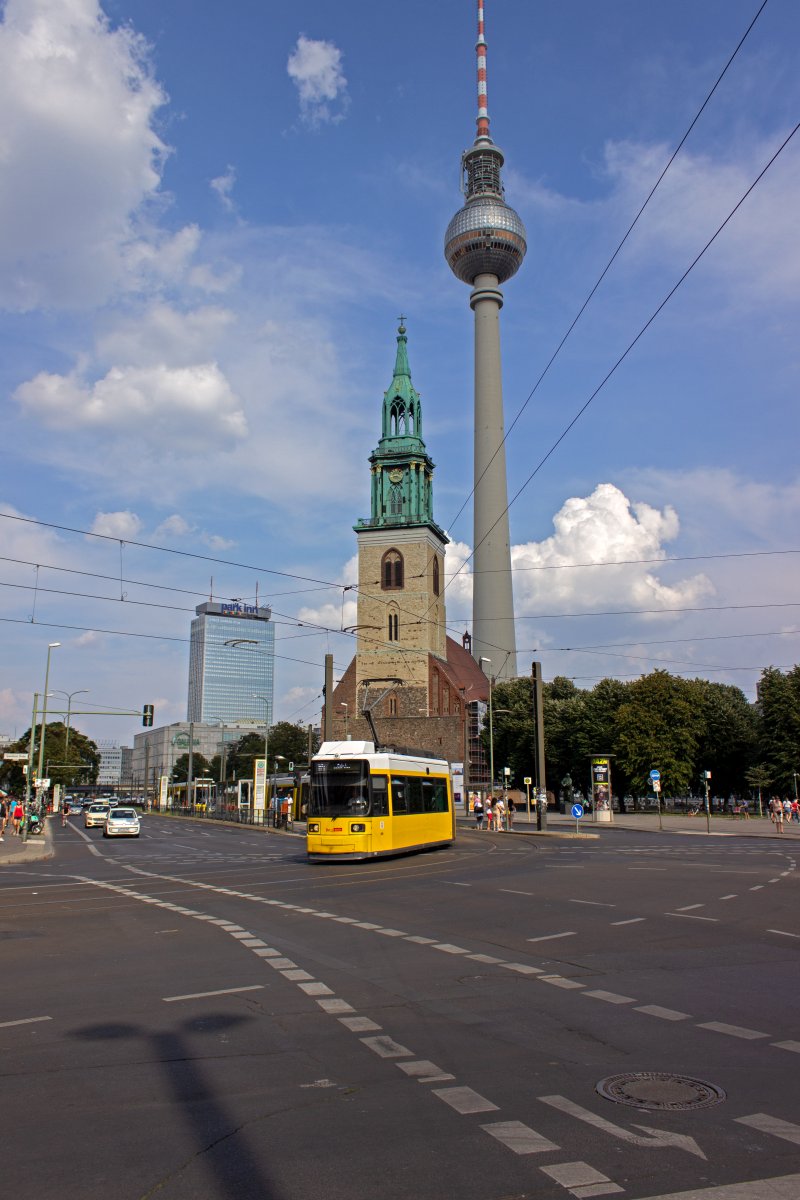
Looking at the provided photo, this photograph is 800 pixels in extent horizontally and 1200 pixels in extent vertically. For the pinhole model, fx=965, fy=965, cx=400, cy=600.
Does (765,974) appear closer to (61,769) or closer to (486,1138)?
(486,1138)

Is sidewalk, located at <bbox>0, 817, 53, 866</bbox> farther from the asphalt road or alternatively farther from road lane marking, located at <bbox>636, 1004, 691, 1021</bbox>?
road lane marking, located at <bbox>636, 1004, 691, 1021</bbox>

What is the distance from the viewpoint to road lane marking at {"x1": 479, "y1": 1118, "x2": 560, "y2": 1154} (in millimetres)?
4662

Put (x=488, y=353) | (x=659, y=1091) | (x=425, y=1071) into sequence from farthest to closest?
(x=488, y=353) < (x=425, y=1071) < (x=659, y=1091)

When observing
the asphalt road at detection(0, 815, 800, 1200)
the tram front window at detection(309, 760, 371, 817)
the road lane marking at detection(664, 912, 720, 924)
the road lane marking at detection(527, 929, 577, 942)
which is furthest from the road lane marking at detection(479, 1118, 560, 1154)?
the tram front window at detection(309, 760, 371, 817)

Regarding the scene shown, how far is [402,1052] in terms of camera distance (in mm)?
6410

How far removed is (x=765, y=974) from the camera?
904 centimetres

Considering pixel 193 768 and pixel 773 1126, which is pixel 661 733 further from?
pixel 193 768

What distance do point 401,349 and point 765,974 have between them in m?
89.6

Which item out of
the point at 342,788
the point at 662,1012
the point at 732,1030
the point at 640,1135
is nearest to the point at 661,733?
the point at 342,788

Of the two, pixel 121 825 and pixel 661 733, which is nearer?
pixel 121 825

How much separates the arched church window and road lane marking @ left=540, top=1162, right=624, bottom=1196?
262 ft

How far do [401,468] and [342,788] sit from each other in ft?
218

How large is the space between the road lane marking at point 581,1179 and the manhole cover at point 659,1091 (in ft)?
3.14

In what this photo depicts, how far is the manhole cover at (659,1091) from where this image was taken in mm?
5297
